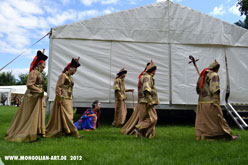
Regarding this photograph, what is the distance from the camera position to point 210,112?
505 cm

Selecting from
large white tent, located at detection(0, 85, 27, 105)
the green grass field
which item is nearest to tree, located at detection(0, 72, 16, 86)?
large white tent, located at detection(0, 85, 27, 105)

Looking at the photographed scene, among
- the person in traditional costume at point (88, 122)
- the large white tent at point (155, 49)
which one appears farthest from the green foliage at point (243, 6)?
the person in traditional costume at point (88, 122)

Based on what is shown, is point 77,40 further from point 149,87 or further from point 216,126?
point 216,126

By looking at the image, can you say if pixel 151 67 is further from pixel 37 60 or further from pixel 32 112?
pixel 32 112

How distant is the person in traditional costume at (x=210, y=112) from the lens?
4.92 meters

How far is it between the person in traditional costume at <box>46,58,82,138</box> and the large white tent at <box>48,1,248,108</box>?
257 cm

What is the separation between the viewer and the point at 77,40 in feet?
26.7

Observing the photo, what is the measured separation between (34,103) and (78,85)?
3122mm

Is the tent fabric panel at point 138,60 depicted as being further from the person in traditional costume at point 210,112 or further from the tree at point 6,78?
the tree at point 6,78

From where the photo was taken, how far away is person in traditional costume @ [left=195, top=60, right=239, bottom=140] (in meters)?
4.92

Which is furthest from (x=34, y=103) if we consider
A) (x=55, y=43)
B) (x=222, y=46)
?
(x=222, y=46)

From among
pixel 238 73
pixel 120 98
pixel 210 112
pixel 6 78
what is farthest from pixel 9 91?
pixel 6 78

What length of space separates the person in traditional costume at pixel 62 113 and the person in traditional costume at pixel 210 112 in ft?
9.61

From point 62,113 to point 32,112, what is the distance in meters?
0.67
